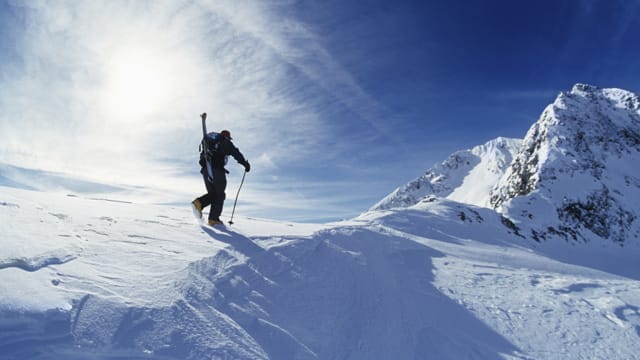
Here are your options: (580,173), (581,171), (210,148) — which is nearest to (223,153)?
(210,148)

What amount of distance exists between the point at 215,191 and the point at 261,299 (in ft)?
14.8

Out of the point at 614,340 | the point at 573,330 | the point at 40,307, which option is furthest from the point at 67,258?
the point at 614,340

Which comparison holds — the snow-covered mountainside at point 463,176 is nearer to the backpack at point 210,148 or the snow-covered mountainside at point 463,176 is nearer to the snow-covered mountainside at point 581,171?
the snow-covered mountainside at point 581,171

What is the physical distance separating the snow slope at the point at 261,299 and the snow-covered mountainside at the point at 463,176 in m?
144

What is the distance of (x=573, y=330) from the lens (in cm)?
589

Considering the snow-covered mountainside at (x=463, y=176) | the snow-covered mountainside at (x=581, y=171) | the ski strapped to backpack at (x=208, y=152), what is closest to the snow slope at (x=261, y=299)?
the ski strapped to backpack at (x=208, y=152)

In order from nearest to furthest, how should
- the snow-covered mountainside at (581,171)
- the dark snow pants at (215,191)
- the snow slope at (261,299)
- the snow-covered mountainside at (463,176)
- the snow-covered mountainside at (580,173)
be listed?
1. the snow slope at (261,299)
2. the dark snow pants at (215,191)
3. the snow-covered mountainside at (580,173)
4. the snow-covered mountainside at (581,171)
5. the snow-covered mountainside at (463,176)

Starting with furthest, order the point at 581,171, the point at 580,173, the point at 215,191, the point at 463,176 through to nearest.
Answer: the point at 463,176 → the point at 581,171 → the point at 580,173 → the point at 215,191

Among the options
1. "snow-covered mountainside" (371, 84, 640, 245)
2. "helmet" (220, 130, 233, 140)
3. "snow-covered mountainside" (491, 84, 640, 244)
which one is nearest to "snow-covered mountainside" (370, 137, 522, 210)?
"snow-covered mountainside" (371, 84, 640, 245)

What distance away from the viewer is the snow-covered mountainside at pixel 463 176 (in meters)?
152

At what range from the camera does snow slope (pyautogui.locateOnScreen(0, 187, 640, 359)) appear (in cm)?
350

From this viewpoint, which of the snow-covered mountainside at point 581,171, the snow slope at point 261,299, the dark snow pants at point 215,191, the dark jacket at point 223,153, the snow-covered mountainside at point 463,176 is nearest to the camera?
the snow slope at point 261,299

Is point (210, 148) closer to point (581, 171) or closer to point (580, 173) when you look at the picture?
point (580, 173)

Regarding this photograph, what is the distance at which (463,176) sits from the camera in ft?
583
